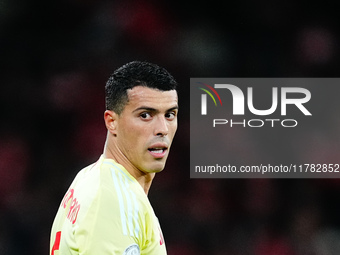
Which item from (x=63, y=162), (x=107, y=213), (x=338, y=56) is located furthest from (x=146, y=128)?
(x=338, y=56)

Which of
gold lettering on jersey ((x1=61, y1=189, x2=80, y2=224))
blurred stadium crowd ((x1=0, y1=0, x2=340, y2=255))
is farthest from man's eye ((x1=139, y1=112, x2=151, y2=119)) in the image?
blurred stadium crowd ((x1=0, y1=0, x2=340, y2=255))

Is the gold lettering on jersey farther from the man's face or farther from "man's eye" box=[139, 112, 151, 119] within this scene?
"man's eye" box=[139, 112, 151, 119]

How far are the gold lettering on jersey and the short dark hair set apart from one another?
0.94 ft

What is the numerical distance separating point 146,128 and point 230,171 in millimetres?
2334

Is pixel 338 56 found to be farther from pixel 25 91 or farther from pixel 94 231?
pixel 94 231

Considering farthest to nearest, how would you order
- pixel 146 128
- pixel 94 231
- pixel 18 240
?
pixel 18 240 → pixel 146 128 → pixel 94 231

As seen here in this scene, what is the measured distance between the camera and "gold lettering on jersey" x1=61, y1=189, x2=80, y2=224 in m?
1.67

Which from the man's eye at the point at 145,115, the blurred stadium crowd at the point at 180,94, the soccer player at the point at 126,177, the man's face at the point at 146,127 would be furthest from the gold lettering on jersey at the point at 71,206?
the blurred stadium crowd at the point at 180,94

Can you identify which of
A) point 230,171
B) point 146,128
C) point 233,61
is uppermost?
point 233,61

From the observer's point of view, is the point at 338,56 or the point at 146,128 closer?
the point at 146,128

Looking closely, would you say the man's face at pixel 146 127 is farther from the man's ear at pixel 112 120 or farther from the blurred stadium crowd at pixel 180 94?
the blurred stadium crowd at pixel 180 94

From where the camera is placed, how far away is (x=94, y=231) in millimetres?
1581

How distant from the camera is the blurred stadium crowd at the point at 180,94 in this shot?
3.96 meters

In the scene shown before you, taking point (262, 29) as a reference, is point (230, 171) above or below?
below
